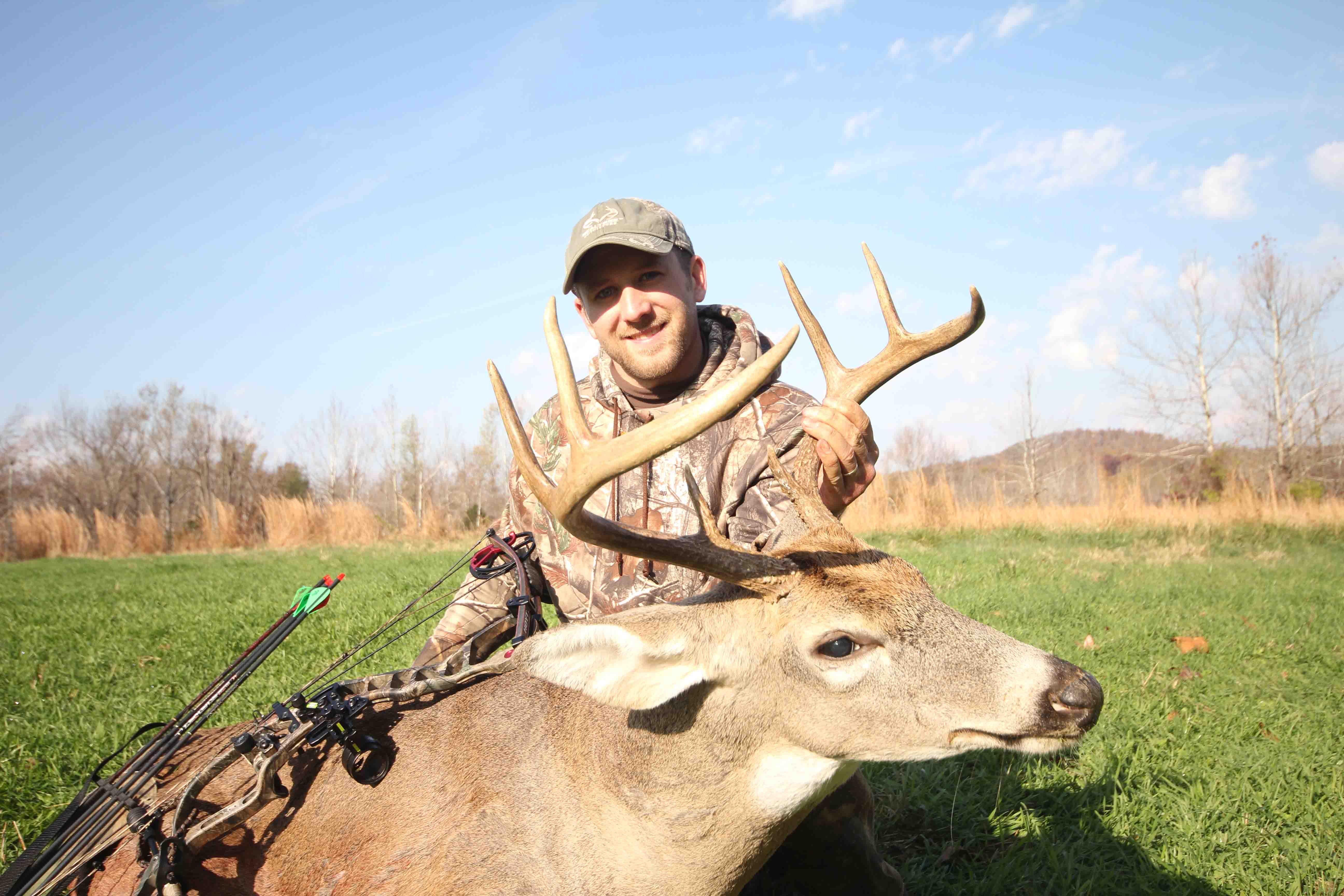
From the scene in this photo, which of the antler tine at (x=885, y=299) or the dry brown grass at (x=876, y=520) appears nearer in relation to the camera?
the antler tine at (x=885, y=299)

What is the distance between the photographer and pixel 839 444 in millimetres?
2709

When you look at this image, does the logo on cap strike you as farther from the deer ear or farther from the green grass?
the green grass

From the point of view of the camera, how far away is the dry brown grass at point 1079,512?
53.6ft

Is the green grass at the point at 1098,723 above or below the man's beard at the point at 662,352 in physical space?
below

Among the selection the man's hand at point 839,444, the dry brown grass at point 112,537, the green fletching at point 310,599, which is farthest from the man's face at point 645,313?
the dry brown grass at point 112,537

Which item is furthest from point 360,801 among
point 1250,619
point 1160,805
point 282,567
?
point 282,567

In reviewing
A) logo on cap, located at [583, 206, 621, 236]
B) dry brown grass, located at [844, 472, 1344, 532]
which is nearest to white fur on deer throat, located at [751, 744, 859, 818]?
logo on cap, located at [583, 206, 621, 236]

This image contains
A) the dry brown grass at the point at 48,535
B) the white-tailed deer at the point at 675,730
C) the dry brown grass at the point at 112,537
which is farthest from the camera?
the dry brown grass at the point at 112,537

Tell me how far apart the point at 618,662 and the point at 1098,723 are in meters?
Answer: 4.01

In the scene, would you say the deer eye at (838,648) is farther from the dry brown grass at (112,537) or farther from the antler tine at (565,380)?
the dry brown grass at (112,537)

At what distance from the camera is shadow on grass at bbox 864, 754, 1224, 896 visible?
3.24 meters

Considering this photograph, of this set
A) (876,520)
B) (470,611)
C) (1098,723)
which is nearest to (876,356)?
(470,611)

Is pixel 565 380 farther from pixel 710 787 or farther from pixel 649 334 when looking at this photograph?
pixel 649 334

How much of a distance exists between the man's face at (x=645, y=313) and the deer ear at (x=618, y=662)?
185 centimetres
